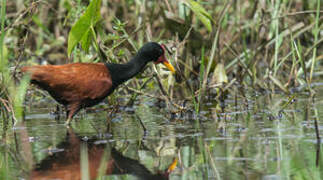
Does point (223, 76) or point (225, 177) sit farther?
point (223, 76)

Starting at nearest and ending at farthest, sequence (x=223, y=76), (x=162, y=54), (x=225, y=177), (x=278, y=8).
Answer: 1. (x=225, y=177)
2. (x=162, y=54)
3. (x=223, y=76)
4. (x=278, y=8)

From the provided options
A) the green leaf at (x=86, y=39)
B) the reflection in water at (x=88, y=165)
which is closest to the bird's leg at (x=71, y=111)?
the green leaf at (x=86, y=39)

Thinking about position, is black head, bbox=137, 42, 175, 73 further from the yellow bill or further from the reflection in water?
the reflection in water

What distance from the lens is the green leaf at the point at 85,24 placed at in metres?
5.63

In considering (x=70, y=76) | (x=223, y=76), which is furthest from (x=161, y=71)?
(x=70, y=76)

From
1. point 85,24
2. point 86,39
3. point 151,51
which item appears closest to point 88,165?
point 85,24

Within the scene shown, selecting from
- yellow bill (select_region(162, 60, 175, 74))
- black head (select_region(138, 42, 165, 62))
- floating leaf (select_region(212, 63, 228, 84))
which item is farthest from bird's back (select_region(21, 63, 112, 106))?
floating leaf (select_region(212, 63, 228, 84))

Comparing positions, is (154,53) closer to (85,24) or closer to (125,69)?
(125,69)

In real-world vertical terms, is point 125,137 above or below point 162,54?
below

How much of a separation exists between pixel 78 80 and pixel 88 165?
1.56 m

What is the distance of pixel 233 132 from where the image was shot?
5172 mm

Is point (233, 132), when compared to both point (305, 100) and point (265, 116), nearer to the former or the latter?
point (265, 116)

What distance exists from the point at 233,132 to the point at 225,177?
1.40 metres

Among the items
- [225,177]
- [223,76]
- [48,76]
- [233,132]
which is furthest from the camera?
[223,76]
